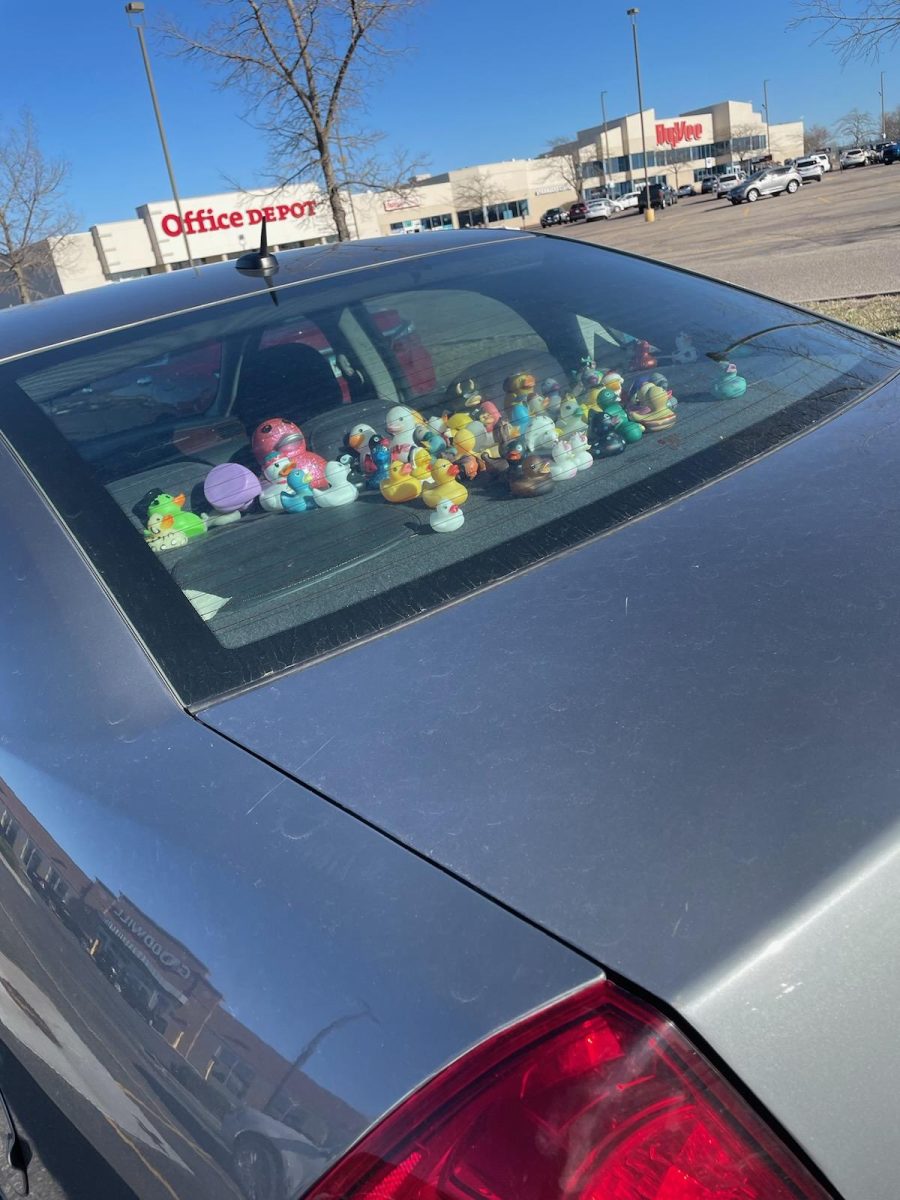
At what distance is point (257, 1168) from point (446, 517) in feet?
3.56

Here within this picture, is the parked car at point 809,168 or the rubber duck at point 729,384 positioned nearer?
the rubber duck at point 729,384

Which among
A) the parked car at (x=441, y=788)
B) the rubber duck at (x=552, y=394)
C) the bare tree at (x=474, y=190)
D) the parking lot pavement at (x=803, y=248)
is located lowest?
the parking lot pavement at (x=803, y=248)

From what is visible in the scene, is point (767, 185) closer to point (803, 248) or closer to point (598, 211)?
point (598, 211)

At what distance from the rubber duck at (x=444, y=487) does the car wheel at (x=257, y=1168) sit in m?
1.11

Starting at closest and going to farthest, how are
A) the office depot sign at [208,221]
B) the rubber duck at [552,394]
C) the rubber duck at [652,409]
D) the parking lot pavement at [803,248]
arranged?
the rubber duck at [652,409], the rubber duck at [552,394], the parking lot pavement at [803,248], the office depot sign at [208,221]

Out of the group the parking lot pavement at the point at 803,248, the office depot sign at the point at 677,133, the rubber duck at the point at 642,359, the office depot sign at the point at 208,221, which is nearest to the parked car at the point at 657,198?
the office depot sign at the point at 208,221

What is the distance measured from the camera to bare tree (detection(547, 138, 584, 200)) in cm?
7275

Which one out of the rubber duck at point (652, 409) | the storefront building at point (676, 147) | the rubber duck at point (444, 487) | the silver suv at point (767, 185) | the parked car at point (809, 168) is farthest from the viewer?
the storefront building at point (676, 147)

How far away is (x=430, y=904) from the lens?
90 cm

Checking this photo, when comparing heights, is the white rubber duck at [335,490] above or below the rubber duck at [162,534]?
below

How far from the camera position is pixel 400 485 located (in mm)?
1839

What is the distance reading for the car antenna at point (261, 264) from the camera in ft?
7.86

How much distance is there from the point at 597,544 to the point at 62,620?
81 centimetres

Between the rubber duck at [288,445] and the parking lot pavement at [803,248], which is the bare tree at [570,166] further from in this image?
the rubber duck at [288,445]
